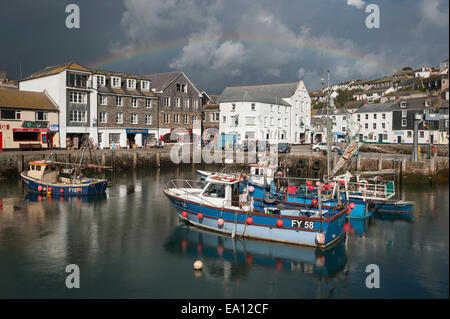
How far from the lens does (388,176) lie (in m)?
34.3

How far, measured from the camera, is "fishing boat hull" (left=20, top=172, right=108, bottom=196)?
27.4 metres

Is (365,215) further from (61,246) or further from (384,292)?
(61,246)

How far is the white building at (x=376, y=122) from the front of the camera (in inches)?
2552

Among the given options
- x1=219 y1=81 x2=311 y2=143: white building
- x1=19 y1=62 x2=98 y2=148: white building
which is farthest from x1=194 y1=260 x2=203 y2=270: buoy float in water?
x1=219 y1=81 x2=311 y2=143: white building

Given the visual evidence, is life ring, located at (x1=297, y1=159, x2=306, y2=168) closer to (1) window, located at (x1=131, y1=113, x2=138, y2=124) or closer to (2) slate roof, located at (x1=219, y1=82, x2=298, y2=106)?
(2) slate roof, located at (x1=219, y1=82, x2=298, y2=106)

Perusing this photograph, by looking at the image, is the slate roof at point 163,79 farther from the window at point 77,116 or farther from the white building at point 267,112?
the window at point 77,116

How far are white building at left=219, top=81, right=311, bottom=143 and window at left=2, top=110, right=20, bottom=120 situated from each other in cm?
2902

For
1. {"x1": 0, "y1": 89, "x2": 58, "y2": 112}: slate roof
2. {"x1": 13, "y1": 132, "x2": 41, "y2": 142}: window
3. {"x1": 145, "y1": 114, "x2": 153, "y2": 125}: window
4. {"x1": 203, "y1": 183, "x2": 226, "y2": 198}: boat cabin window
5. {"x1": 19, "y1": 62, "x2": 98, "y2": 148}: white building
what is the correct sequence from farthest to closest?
{"x1": 145, "y1": 114, "x2": 153, "y2": 125}: window
{"x1": 19, "y1": 62, "x2": 98, "y2": 148}: white building
{"x1": 0, "y1": 89, "x2": 58, "y2": 112}: slate roof
{"x1": 13, "y1": 132, "x2": 41, "y2": 142}: window
{"x1": 203, "y1": 183, "x2": 226, "y2": 198}: boat cabin window

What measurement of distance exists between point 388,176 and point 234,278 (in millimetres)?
25563

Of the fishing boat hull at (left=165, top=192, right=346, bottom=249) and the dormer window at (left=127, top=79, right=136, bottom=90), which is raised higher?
the dormer window at (left=127, top=79, right=136, bottom=90)

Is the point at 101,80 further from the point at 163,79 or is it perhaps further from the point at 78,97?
the point at 163,79

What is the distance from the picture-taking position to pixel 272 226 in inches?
666

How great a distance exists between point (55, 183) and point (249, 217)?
58.5 feet
